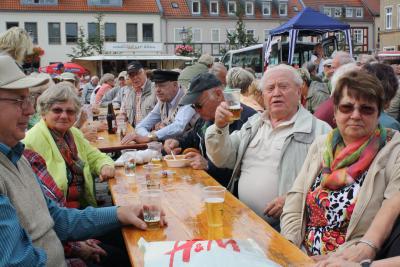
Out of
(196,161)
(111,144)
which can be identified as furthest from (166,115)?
(196,161)

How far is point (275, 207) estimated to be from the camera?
296 cm

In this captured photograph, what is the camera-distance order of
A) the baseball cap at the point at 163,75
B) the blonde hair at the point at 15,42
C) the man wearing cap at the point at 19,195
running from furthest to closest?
the baseball cap at the point at 163,75 → the blonde hair at the point at 15,42 → the man wearing cap at the point at 19,195

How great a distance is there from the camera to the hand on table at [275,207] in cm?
295

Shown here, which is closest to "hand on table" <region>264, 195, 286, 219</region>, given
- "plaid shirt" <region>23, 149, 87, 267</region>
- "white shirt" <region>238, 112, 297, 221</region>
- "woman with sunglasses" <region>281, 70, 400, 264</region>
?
"white shirt" <region>238, 112, 297, 221</region>

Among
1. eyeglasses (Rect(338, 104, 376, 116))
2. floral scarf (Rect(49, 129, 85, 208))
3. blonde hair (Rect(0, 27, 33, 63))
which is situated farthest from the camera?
blonde hair (Rect(0, 27, 33, 63))

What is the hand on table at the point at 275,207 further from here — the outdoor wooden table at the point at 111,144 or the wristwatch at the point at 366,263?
the outdoor wooden table at the point at 111,144

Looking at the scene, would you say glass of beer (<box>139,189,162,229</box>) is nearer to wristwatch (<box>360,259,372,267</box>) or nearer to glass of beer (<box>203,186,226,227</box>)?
glass of beer (<box>203,186,226,227</box>)

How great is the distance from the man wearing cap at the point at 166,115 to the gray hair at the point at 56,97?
152cm

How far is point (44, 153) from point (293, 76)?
→ 5.96ft

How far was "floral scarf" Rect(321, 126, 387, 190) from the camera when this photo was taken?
7.86 feet

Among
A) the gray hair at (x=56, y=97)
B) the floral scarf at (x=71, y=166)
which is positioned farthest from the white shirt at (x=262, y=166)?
the gray hair at (x=56, y=97)

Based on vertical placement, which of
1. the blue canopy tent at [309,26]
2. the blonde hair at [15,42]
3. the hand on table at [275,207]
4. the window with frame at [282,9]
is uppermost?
the window with frame at [282,9]

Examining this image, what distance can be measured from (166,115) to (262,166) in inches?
108

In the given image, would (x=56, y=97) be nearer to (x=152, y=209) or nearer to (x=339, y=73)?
(x=152, y=209)
